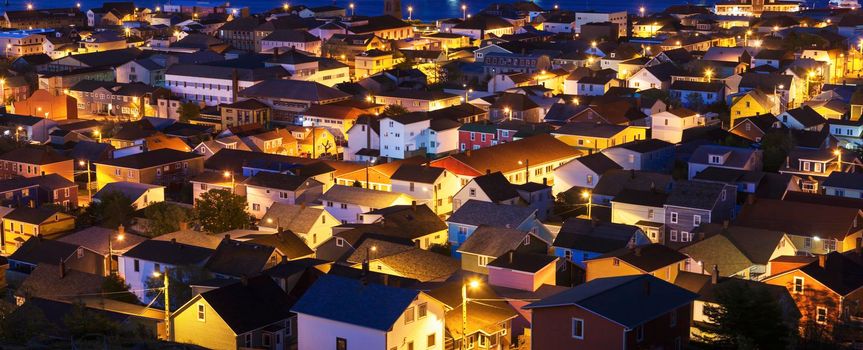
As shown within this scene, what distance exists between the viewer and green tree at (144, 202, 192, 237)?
63.6 ft

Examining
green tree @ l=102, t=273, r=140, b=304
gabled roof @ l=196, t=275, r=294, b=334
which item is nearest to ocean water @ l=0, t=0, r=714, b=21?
green tree @ l=102, t=273, r=140, b=304

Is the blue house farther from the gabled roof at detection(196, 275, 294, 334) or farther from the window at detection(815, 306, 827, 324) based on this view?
the gabled roof at detection(196, 275, 294, 334)

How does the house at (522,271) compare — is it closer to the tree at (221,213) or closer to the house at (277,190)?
the tree at (221,213)

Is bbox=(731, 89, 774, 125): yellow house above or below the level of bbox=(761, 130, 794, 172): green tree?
above

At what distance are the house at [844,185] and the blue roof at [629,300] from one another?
909 centimetres

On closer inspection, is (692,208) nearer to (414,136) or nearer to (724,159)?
(724,159)

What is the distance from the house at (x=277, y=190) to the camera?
69.8ft

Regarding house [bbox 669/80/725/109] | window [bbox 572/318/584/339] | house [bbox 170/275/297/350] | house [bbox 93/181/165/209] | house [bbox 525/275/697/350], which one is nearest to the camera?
house [bbox 525/275/697/350]

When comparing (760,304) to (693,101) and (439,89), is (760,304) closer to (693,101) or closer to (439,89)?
(693,101)

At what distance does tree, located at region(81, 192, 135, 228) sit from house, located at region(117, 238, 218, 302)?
11.5 ft

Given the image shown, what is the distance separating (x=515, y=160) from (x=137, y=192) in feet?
22.8

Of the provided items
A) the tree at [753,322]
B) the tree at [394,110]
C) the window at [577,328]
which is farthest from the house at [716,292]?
the tree at [394,110]

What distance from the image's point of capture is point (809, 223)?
17625mm

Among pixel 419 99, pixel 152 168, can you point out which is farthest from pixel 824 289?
pixel 419 99
